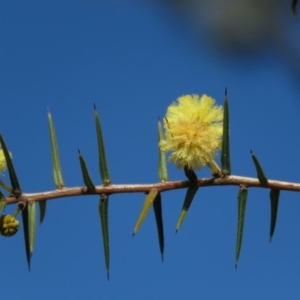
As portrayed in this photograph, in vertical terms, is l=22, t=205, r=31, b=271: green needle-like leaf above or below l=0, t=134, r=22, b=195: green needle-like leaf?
below

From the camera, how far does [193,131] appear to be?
54.7 inches

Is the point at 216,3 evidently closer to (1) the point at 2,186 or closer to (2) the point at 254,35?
(2) the point at 254,35

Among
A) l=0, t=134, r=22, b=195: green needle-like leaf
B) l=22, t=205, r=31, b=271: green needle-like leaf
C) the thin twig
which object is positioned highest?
l=0, t=134, r=22, b=195: green needle-like leaf

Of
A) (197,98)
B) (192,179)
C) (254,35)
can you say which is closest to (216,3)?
(254,35)

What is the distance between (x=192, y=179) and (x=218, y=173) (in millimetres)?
48

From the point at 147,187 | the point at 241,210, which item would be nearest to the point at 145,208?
the point at 147,187

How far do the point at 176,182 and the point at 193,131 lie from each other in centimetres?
15

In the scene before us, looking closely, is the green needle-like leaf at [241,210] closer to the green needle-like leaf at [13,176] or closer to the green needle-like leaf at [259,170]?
the green needle-like leaf at [259,170]

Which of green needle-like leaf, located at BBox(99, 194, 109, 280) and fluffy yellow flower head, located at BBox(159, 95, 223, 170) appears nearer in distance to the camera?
green needle-like leaf, located at BBox(99, 194, 109, 280)

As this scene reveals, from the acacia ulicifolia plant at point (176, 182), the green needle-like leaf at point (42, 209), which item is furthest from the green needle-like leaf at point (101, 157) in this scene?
the green needle-like leaf at point (42, 209)

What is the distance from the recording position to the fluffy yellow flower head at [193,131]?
4.37 ft

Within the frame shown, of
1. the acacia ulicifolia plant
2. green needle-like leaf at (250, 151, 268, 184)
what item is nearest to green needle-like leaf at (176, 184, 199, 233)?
the acacia ulicifolia plant

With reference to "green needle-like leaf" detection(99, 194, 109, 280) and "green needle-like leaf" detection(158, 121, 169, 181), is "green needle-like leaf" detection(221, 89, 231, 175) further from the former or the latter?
"green needle-like leaf" detection(99, 194, 109, 280)

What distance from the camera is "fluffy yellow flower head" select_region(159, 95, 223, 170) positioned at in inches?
52.4
